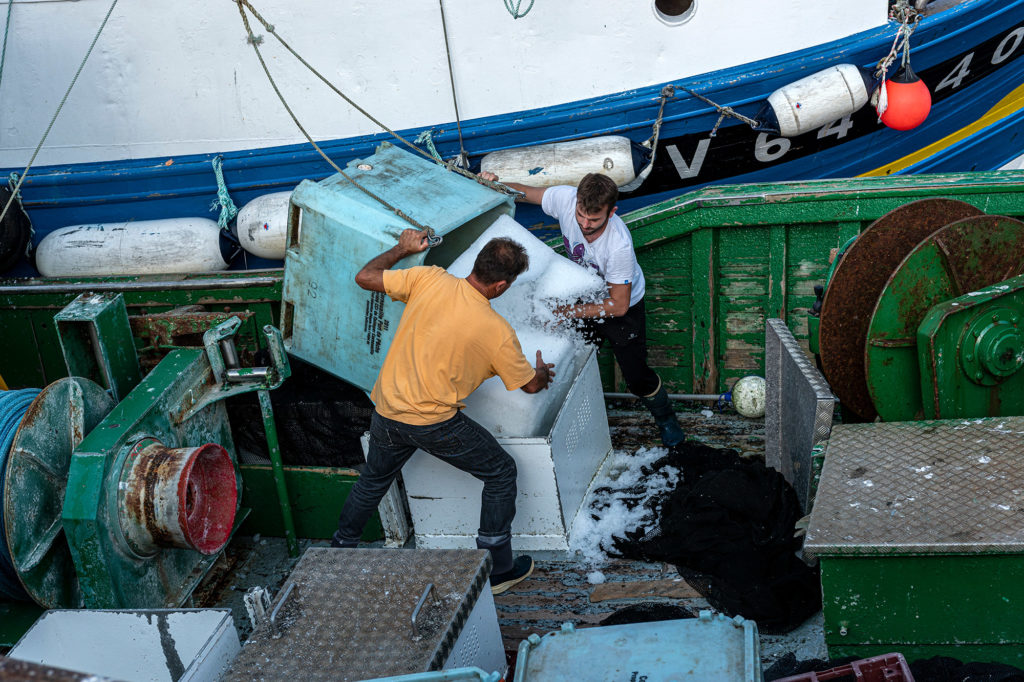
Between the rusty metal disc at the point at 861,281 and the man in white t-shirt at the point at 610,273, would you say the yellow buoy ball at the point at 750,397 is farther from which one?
the rusty metal disc at the point at 861,281

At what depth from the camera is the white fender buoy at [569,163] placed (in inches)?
210

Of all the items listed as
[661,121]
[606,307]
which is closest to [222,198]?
[661,121]

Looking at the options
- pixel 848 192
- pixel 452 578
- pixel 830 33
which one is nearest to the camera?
pixel 452 578

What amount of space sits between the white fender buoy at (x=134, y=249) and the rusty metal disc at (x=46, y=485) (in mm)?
2005

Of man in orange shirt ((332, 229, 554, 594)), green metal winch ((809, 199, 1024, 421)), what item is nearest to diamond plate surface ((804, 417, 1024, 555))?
green metal winch ((809, 199, 1024, 421))

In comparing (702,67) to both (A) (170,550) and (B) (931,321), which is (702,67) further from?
(A) (170,550)

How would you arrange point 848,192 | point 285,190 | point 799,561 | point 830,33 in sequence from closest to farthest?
point 799,561, point 848,192, point 830,33, point 285,190

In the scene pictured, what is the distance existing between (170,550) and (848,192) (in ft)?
12.2

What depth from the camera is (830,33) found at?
5520mm

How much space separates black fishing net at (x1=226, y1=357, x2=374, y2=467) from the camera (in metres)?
4.43

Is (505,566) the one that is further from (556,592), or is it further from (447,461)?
(447,461)

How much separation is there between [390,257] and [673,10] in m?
2.87

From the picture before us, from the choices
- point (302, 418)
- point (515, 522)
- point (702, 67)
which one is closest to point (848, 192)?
point (702, 67)

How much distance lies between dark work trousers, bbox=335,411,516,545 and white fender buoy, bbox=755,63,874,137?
9.63ft
